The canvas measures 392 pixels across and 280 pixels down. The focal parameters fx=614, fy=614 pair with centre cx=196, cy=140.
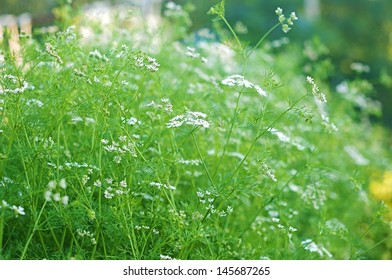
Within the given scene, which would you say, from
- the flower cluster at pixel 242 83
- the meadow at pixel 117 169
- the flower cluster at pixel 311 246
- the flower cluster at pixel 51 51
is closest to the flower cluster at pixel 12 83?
the meadow at pixel 117 169

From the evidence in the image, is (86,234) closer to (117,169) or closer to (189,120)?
(117,169)

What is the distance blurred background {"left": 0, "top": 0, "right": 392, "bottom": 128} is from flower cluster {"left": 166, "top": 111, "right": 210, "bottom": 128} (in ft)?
29.0

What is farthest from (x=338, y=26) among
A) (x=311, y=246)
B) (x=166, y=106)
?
(x=166, y=106)

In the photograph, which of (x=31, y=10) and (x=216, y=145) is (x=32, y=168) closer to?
(x=216, y=145)

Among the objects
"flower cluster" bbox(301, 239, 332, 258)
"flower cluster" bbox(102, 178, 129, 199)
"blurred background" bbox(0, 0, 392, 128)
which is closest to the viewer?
"flower cluster" bbox(102, 178, 129, 199)

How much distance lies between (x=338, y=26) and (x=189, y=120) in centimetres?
1193

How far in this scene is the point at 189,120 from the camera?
260cm

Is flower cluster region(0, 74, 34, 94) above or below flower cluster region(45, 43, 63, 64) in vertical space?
below

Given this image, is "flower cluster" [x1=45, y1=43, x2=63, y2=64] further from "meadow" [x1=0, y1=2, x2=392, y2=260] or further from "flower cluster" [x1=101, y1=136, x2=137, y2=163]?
"flower cluster" [x1=101, y1=136, x2=137, y2=163]

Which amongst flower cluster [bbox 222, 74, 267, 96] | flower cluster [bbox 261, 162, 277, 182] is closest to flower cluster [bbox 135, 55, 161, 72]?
flower cluster [bbox 222, 74, 267, 96]

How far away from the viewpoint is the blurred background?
12281 mm

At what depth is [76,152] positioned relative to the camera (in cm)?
309
